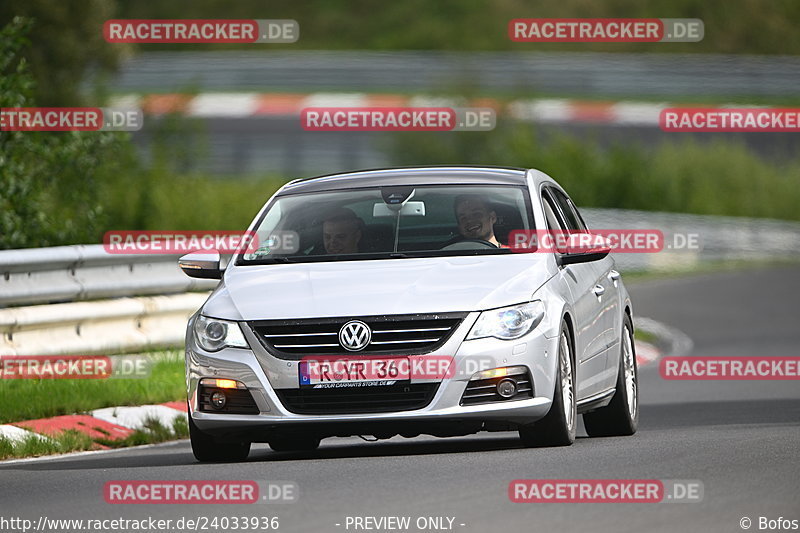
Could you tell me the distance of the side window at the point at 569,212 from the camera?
41.7ft

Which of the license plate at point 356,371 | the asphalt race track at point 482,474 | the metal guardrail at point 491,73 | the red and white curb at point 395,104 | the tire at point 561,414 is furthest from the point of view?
the metal guardrail at point 491,73

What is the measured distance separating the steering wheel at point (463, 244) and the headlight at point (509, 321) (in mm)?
845

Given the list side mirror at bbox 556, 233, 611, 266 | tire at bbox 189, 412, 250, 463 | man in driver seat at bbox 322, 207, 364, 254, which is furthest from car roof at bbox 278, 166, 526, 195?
tire at bbox 189, 412, 250, 463

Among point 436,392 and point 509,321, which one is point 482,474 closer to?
point 436,392

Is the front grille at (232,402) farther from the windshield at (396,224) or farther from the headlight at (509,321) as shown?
the headlight at (509,321)

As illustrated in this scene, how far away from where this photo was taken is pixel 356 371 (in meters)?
10.3

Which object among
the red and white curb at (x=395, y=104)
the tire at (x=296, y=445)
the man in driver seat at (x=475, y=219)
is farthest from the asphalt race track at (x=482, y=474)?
the red and white curb at (x=395, y=104)

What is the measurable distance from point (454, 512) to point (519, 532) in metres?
0.58

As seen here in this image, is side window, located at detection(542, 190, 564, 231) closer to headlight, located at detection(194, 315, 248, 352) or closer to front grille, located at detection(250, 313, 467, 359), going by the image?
front grille, located at detection(250, 313, 467, 359)

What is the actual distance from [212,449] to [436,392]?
1441 mm

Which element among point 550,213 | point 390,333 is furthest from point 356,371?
point 550,213

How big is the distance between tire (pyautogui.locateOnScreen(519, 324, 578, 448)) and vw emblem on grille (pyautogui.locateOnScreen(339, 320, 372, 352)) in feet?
3.46

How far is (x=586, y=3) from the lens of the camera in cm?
6700

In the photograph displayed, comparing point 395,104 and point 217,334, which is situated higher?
point 395,104
